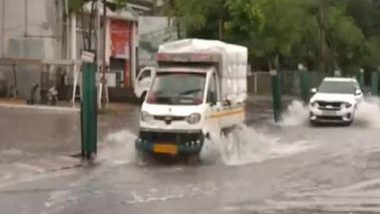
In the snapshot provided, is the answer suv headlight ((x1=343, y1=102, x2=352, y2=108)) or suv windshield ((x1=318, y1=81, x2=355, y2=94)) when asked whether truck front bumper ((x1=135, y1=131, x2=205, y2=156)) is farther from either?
suv windshield ((x1=318, y1=81, x2=355, y2=94))

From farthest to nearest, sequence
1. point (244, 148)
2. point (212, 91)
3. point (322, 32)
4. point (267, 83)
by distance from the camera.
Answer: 1. point (267, 83)
2. point (322, 32)
3. point (244, 148)
4. point (212, 91)

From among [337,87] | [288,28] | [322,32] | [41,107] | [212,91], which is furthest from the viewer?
[322,32]

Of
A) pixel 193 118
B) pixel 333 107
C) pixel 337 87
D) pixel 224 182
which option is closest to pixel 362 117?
pixel 337 87

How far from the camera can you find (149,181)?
65.1ft

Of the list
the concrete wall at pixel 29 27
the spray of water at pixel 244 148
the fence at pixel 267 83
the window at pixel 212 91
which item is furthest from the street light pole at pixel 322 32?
the window at pixel 212 91

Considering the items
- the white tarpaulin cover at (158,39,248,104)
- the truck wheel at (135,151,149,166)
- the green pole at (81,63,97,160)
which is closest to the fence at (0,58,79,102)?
the white tarpaulin cover at (158,39,248,104)

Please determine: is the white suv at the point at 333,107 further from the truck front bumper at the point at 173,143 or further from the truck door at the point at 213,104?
the truck front bumper at the point at 173,143

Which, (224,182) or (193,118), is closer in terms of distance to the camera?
(224,182)

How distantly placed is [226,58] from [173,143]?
3.67 meters

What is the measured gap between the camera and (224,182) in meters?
19.6

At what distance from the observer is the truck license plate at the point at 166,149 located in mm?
23000

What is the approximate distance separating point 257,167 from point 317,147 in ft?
19.8

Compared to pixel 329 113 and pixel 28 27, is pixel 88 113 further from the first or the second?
pixel 28 27

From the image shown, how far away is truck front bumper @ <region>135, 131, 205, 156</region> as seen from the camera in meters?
23.0
